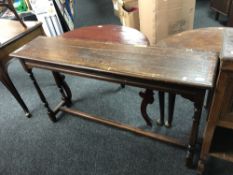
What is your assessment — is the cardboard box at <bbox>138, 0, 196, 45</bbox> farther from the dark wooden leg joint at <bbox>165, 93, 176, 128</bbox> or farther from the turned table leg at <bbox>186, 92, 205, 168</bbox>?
the turned table leg at <bbox>186, 92, 205, 168</bbox>

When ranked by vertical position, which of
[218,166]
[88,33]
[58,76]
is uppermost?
[88,33]

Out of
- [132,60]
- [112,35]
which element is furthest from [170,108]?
[112,35]

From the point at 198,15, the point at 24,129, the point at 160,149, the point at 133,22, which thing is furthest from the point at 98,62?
the point at 198,15

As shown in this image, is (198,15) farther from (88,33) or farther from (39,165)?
(39,165)

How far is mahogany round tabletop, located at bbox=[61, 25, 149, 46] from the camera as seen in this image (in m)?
1.44

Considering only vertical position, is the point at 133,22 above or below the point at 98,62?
below

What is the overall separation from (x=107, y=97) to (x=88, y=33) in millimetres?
648

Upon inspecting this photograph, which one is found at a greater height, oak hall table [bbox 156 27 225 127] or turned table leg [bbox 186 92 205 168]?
oak hall table [bbox 156 27 225 127]

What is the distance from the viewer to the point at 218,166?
1253 mm

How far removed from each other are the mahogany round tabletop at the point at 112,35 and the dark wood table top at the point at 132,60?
0.27 metres

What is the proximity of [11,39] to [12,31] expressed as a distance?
8.3 inches

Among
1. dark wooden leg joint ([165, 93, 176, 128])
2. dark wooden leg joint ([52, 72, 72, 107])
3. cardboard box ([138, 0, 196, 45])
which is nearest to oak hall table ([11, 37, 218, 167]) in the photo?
dark wooden leg joint ([165, 93, 176, 128])

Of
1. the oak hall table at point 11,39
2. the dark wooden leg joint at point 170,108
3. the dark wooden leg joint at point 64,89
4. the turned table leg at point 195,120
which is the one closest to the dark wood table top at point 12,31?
the oak hall table at point 11,39

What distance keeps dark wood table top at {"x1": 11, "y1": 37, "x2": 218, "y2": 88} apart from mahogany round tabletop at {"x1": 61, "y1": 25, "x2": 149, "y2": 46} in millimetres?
273
